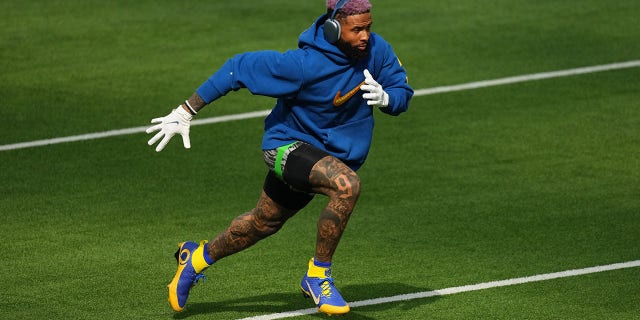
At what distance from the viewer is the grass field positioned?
396 inches

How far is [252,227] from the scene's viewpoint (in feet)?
30.7

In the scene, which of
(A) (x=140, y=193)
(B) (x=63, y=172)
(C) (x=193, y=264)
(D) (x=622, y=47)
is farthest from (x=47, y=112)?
(D) (x=622, y=47)

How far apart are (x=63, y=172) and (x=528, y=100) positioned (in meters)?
5.12

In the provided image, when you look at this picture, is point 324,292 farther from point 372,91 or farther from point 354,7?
point 354,7

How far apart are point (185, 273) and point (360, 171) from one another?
12.4 ft

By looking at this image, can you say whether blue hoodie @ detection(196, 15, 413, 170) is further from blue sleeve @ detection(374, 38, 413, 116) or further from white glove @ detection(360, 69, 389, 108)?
white glove @ detection(360, 69, 389, 108)

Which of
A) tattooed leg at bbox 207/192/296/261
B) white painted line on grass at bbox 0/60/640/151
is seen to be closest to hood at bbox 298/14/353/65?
tattooed leg at bbox 207/192/296/261

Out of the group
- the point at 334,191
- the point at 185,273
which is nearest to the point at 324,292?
the point at 334,191

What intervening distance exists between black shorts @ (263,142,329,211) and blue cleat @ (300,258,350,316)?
510 millimetres

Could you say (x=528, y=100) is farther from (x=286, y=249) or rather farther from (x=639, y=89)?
(x=286, y=249)

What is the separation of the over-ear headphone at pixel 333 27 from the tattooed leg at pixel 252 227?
1.22 metres

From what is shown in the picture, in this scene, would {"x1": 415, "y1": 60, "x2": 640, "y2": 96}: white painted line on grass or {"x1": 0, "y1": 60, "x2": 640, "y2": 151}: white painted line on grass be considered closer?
{"x1": 0, "y1": 60, "x2": 640, "y2": 151}: white painted line on grass

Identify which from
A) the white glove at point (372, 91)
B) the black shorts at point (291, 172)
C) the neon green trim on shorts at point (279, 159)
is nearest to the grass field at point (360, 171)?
the black shorts at point (291, 172)

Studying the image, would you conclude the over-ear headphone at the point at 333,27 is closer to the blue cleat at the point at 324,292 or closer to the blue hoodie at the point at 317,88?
the blue hoodie at the point at 317,88
